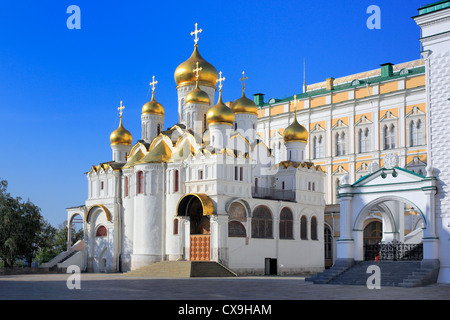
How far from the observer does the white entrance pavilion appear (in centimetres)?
2233

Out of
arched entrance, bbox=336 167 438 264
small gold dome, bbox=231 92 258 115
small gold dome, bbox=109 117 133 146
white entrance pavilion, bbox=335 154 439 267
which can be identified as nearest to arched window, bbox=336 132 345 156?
small gold dome, bbox=231 92 258 115

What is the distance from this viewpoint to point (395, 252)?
24.1 m

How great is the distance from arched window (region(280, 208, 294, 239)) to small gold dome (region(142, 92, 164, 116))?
11.8 meters

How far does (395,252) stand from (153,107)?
23.2 metres

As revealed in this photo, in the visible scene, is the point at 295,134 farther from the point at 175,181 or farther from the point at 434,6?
the point at 434,6

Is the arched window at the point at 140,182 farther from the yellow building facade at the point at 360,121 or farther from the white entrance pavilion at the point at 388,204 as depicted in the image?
the white entrance pavilion at the point at 388,204

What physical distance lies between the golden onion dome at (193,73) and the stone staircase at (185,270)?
13184 mm

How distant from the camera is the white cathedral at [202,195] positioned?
113ft

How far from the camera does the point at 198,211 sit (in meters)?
35.5

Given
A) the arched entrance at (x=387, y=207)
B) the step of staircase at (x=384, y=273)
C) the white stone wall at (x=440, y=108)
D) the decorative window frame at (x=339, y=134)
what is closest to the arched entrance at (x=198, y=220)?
the arched entrance at (x=387, y=207)
